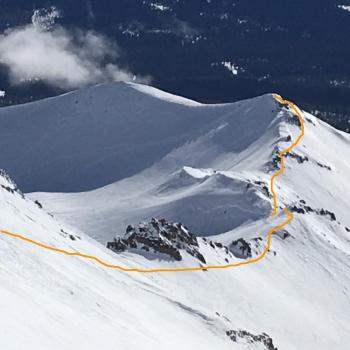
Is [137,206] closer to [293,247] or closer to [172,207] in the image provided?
[172,207]

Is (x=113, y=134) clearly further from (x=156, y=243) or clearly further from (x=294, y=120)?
(x=156, y=243)

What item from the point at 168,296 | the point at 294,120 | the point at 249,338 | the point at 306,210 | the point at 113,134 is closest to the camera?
the point at 249,338

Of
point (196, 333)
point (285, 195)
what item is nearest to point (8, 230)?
point (196, 333)

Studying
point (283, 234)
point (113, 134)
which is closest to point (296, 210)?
point (283, 234)

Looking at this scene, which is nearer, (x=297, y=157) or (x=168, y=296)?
(x=168, y=296)

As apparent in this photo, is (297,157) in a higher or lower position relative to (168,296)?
lower

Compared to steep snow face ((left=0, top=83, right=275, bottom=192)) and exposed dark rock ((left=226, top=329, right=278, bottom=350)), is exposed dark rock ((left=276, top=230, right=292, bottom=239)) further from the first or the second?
steep snow face ((left=0, top=83, right=275, bottom=192))
